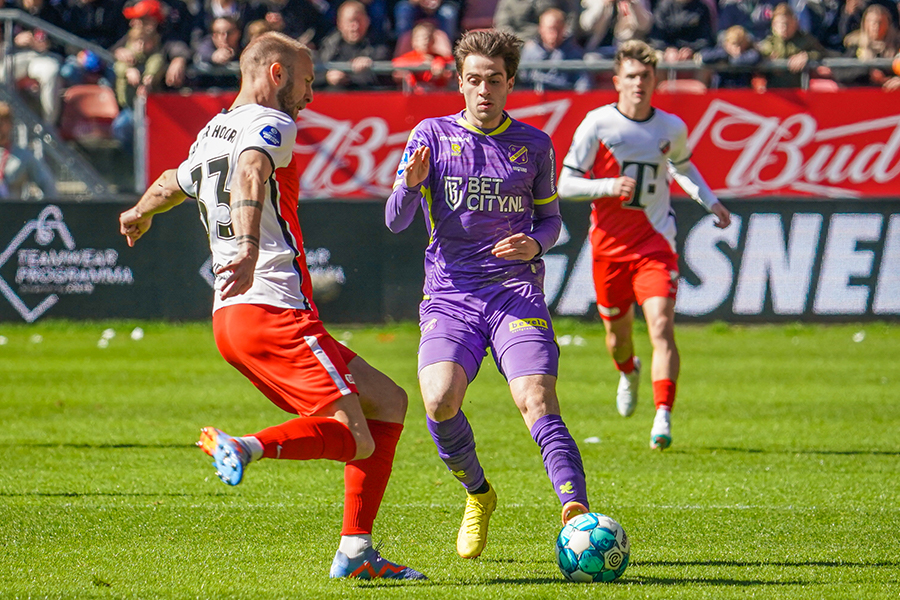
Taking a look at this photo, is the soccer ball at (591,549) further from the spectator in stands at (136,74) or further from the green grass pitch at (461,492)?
the spectator in stands at (136,74)

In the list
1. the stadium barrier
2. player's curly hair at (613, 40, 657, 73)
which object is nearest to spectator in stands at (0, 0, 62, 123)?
the stadium barrier

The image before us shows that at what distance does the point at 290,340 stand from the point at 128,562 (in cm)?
144

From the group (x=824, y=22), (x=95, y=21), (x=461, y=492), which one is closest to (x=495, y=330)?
(x=461, y=492)

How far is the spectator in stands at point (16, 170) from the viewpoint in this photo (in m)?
15.7

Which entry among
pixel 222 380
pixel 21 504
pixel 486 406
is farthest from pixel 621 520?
pixel 222 380

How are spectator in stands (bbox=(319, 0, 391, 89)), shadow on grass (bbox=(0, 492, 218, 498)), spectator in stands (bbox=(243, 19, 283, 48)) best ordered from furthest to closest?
spectator in stands (bbox=(319, 0, 391, 89)), spectator in stands (bbox=(243, 19, 283, 48)), shadow on grass (bbox=(0, 492, 218, 498))

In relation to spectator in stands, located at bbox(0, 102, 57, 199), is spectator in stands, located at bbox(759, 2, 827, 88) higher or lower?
higher

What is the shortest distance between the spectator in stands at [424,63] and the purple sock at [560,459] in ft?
38.2

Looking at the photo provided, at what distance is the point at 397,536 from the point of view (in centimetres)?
577

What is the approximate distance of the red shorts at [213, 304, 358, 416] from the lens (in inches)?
177

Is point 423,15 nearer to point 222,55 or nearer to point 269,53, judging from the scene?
point 222,55

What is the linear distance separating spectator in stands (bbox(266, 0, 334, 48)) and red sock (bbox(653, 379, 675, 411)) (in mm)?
10490

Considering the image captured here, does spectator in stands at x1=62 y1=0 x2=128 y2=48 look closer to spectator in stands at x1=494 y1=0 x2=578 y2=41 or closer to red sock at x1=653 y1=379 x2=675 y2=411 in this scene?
spectator in stands at x1=494 y1=0 x2=578 y2=41

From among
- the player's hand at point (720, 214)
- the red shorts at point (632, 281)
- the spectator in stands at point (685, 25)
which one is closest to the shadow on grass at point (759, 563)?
the red shorts at point (632, 281)
